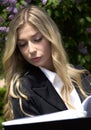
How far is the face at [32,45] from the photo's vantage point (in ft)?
7.53

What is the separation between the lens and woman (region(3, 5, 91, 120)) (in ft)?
7.56

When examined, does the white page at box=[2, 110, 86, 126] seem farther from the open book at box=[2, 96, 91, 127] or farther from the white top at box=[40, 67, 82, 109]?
the white top at box=[40, 67, 82, 109]

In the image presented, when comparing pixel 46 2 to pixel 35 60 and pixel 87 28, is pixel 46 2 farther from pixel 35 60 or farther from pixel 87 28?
pixel 35 60

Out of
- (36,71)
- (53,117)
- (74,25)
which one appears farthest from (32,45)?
(74,25)

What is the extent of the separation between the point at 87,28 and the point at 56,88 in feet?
6.88

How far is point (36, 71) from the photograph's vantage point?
2461 millimetres

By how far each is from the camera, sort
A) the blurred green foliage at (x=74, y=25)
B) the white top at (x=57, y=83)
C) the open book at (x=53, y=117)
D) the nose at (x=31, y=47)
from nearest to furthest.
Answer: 1. the open book at (x=53, y=117)
2. the nose at (x=31, y=47)
3. the white top at (x=57, y=83)
4. the blurred green foliage at (x=74, y=25)

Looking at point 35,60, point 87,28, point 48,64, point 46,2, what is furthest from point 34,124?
point 87,28

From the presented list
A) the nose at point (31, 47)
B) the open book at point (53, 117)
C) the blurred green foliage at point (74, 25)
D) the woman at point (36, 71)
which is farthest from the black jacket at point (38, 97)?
the blurred green foliage at point (74, 25)

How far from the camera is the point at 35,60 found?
91.1 inches

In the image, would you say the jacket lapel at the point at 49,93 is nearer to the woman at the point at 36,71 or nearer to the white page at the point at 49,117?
the woman at the point at 36,71

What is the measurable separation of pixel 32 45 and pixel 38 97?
0.26 metres

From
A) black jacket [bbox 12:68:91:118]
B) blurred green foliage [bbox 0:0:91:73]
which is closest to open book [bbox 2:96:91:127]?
black jacket [bbox 12:68:91:118]

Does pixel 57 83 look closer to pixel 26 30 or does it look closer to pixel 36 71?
pixel 36 71
